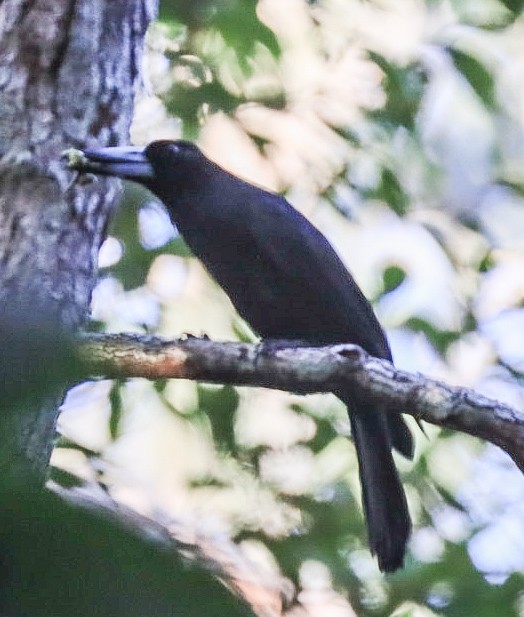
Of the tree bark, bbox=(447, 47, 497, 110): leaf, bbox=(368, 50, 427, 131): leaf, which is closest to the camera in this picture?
the tree bark

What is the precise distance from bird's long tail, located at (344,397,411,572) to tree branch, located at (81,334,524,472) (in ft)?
2.13

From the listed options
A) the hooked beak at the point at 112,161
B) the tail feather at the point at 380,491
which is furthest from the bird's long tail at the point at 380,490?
the hooked beak at the point at 112,161

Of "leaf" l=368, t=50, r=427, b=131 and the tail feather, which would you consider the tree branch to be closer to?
the tail feather

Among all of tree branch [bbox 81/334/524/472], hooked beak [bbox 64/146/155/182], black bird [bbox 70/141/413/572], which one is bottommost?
black bird [bbox 70/141/413/572]

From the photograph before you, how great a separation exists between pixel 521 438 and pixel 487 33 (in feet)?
5.15

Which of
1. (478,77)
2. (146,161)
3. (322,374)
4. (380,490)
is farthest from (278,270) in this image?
(322,374)

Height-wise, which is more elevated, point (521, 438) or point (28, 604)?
point (28, 604)

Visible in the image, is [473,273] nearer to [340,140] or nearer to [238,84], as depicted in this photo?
[340,140]

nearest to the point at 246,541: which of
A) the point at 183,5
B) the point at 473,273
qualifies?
the point at 473,273

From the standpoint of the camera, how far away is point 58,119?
220 centimetres

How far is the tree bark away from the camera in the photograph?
82.4 inches

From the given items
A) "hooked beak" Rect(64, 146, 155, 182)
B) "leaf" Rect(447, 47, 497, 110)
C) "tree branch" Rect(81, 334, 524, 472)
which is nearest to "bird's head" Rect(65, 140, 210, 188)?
"hooked beak" Rect(64, 146, 155, 182)

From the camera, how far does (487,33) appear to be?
112 inches

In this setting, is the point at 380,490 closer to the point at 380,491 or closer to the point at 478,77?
the point at 380,491
